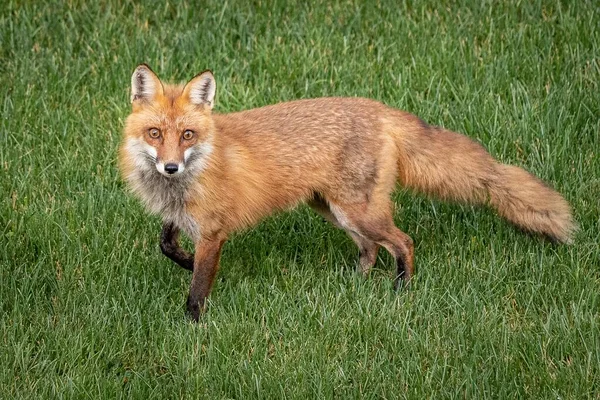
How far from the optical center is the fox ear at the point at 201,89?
5.69 metres

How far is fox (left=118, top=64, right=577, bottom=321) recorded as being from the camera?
228 inches

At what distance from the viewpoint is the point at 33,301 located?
5.83 metres

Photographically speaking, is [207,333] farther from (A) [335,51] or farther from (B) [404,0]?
(B) [404,0]

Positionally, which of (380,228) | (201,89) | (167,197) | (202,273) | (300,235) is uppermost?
(201,89)

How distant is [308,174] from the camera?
Answer: 6086 mm

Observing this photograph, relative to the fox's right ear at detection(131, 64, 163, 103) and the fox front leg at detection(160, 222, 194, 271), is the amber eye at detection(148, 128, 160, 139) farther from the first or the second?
the fox front leg at detection(160, 222, 194, 271)

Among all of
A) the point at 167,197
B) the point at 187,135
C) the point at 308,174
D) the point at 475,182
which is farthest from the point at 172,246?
the point at 475,182

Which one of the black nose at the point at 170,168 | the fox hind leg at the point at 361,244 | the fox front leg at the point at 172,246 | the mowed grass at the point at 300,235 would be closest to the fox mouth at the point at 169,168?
the black nose at the point at 170,168

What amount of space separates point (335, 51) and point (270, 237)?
7.66 ft

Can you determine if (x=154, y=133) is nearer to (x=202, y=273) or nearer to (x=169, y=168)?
(x=169, y=168)

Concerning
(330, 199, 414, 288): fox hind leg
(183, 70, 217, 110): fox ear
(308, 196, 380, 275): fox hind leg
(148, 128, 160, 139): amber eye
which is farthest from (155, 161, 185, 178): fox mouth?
(308, 196, 380, 275): fox hind leg

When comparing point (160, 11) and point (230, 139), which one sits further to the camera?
point (160, 11)

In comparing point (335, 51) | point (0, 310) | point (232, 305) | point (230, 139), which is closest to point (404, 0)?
point (335, 51)

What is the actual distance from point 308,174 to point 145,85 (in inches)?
45.7
